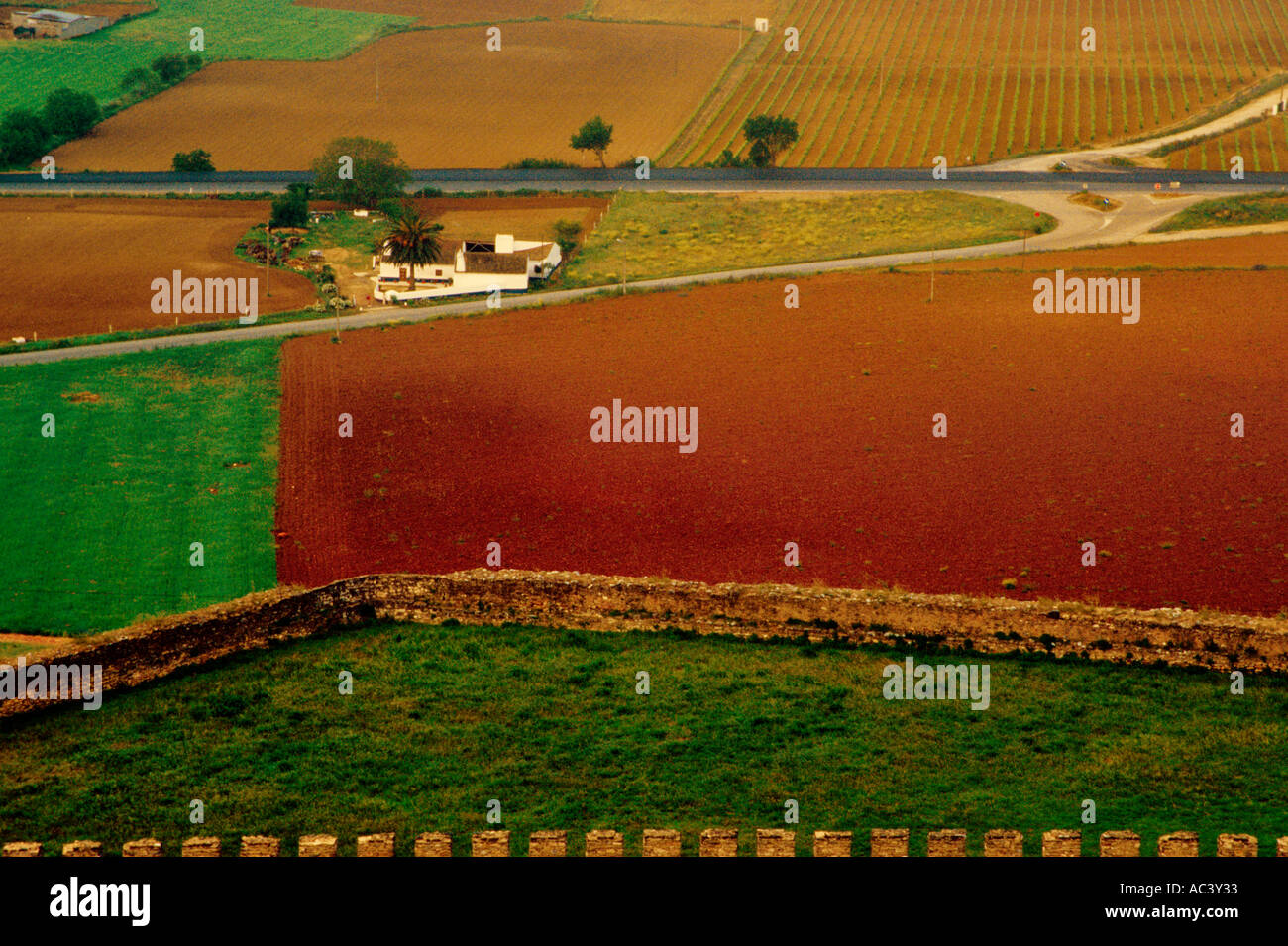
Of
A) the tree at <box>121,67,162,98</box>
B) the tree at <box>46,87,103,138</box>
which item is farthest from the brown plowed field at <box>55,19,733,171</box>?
the tree at <box>121,67,162,98</box>

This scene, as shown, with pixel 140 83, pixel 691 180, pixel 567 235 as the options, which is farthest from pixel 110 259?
pixel 140 83

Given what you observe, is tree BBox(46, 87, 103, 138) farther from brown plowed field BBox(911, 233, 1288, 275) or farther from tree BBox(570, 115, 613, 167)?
brown plowed field BBox(911, 233, 1288, 275)

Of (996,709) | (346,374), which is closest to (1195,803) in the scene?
(996,709)

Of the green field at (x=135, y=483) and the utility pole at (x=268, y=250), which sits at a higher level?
the utility pole at (x=268, y=250)

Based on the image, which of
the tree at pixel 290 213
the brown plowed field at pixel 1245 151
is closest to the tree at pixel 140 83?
the tree at pixel 290 213

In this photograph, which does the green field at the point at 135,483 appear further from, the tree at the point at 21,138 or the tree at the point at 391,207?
the tree at the point at 21,138
